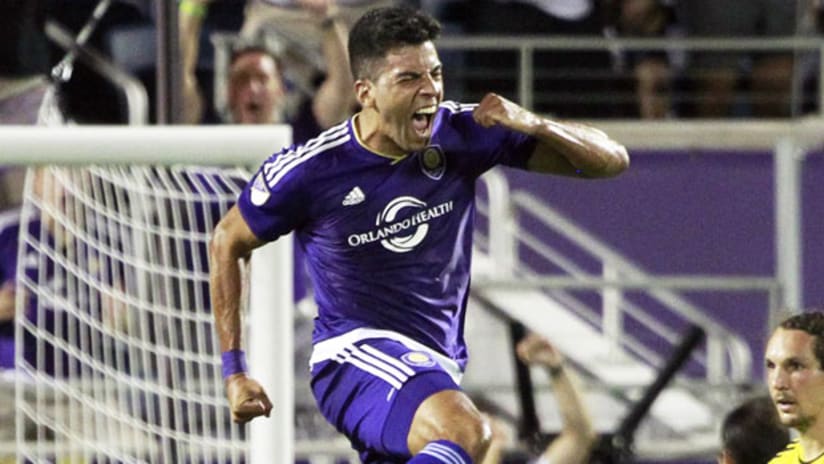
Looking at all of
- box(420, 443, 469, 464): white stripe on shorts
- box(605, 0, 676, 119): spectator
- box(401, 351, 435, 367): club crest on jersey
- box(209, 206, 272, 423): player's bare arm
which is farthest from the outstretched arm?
box(605, 0, 676, 119): spectator

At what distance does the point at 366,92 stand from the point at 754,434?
4.89 ft

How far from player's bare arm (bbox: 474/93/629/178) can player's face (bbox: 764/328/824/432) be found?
60cm

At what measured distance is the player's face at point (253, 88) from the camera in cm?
750

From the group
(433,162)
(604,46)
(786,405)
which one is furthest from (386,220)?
(604,46)

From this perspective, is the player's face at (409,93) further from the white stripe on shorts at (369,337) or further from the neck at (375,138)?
the white stripe on shorts at (369,337)

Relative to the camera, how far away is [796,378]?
502cm

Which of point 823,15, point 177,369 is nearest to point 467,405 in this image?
point 177,369

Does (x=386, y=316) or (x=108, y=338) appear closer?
(x=386, y=316)

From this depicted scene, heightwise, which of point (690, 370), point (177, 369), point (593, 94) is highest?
point (593, 94)

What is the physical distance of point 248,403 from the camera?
189 inches

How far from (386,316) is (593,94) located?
5.16 m

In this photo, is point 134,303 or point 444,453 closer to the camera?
point 444,453

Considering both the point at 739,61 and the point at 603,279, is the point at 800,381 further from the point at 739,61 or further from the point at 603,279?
the point at 739,61

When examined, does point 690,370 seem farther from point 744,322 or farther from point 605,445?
point 605,445
